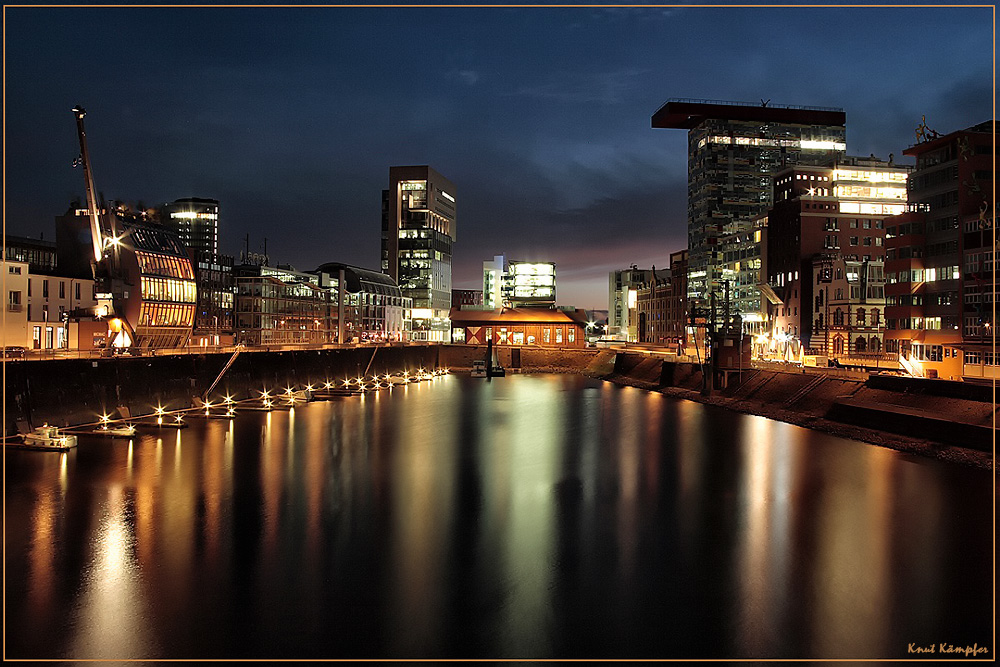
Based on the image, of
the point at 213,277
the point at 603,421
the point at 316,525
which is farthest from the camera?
the point at 213,277

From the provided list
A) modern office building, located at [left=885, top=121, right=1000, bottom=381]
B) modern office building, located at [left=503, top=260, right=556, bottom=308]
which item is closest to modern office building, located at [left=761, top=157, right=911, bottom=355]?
modern office building, located at [left=885, top=121, right=1000, bottom=381]

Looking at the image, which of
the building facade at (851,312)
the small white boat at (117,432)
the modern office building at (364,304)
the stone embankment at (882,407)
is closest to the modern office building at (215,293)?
the modern office building at (364,304)

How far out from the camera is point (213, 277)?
11450 centimetres

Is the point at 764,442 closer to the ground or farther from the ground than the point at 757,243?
closer to the ground

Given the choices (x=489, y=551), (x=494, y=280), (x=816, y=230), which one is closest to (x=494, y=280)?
(x=494, y=280)

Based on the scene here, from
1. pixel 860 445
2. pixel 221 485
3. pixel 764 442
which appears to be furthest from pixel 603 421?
pixel 221 485

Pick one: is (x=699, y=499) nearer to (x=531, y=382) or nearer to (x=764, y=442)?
(x=764, y=442)

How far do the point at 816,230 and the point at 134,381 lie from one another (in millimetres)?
86410

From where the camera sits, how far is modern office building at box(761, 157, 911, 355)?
3711 inches

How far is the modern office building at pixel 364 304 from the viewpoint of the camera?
133 metres

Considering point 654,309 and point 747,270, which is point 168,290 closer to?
point 747,270

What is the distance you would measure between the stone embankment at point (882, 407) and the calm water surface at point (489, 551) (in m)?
2.26

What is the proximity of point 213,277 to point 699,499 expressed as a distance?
10020cm

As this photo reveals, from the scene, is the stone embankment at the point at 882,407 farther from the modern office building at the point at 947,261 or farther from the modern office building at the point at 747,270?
the modern office building at the point at 747,270
